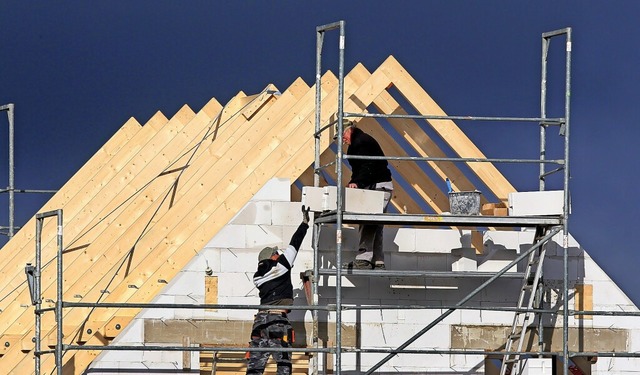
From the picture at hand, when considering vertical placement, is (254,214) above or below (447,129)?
below

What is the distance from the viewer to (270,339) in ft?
49.4

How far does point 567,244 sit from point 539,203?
0.50m

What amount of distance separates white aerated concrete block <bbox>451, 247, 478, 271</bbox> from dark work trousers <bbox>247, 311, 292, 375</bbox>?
6.83 ft

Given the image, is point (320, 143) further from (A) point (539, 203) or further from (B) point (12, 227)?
(B) point (12, 227)

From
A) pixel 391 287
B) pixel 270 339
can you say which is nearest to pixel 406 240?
pixel 391 287

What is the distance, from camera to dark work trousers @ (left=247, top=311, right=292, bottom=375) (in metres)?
15.0

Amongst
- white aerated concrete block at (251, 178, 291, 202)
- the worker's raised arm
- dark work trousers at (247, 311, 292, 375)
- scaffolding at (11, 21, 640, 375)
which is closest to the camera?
scaffolding at (11, 21, 640, 375)

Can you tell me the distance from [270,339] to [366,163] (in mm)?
2062

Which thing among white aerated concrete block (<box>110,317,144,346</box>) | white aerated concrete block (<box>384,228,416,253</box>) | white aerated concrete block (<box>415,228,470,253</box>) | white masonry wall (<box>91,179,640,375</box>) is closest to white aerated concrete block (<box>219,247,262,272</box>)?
white masonry wall (<box>91,179,640,375</box>)

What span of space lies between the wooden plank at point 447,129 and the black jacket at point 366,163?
113cm

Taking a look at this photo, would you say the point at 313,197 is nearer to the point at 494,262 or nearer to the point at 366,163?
the point at 366,163

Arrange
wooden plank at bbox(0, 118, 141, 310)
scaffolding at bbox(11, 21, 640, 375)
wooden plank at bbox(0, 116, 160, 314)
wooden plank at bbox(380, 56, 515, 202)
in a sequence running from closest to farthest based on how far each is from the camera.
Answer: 1. scaffolding at bbox(11, 21, 640, 375)
2. wooden plank at bbox(380, 56, 515, 202)
3. wooden plank at bbox(0, 116, 160, 314)
4. wooden plank at bbox(0, 118, 141, 310)

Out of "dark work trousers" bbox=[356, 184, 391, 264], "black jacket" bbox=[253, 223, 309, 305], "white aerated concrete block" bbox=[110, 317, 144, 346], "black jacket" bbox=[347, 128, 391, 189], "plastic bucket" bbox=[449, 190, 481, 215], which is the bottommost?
"white aerated concrete block" bbox=[110, 317, 144, 346]

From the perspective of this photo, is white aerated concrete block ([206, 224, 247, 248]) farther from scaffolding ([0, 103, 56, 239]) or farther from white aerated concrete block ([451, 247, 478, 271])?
scaffolding ([0, 103, 56, 239])
